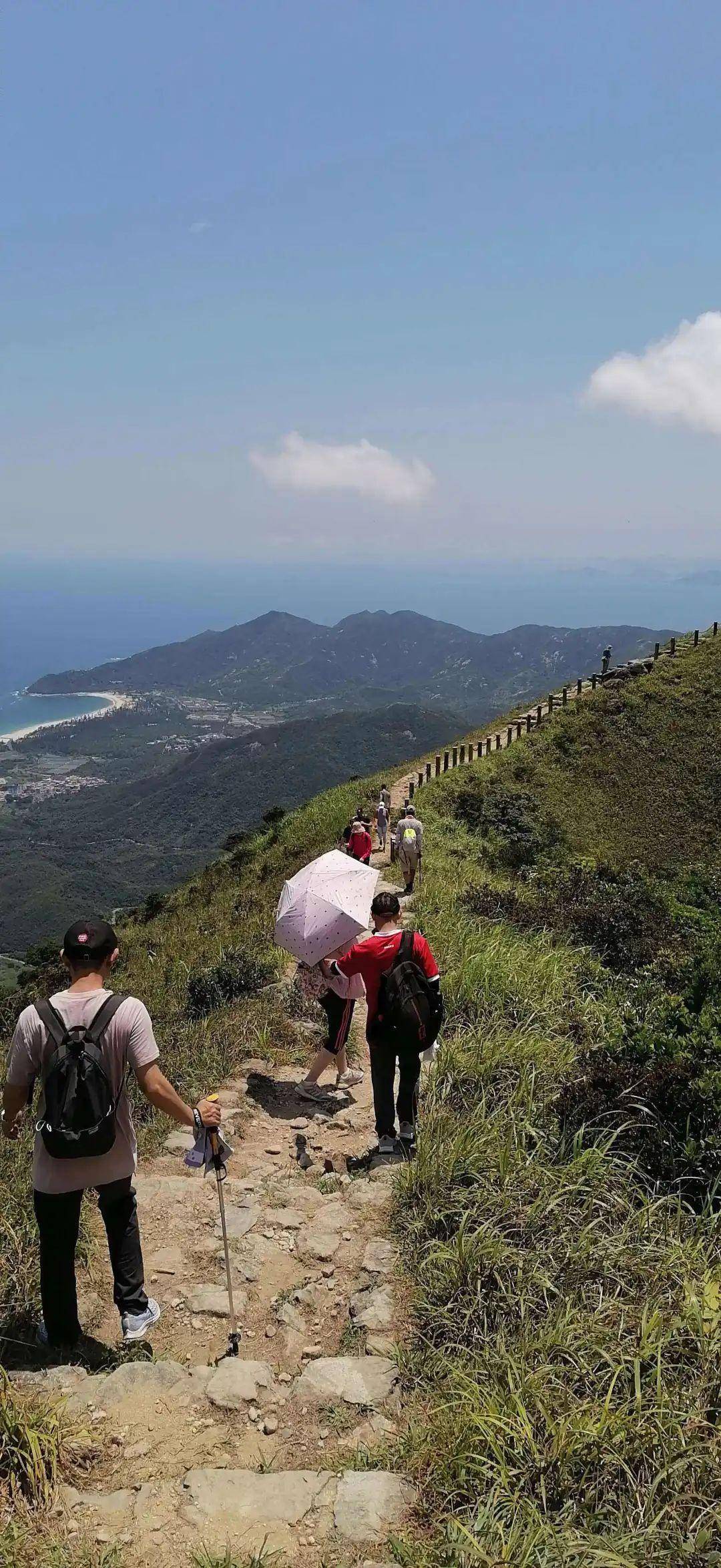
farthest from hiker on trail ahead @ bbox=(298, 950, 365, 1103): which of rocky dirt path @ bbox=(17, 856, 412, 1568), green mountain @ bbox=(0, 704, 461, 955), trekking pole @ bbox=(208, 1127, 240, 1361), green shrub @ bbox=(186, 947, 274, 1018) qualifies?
green mountain @ bbox=(0, 704, 461, 955)

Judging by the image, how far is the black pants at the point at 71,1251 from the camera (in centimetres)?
399

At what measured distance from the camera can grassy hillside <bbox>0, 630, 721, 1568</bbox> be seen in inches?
123

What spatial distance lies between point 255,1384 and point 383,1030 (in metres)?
2.16

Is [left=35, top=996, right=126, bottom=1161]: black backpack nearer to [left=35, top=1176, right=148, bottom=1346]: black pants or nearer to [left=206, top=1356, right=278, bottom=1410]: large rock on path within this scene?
[left=35, top=1176, right=148, bottom=1346]: black pants

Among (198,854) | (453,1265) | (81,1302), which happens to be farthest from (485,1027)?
(198,854)

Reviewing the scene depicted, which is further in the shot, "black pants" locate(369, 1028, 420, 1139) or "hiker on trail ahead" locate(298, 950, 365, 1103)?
"hiker on trail ahead" locate(298, 950, 365, 1103)

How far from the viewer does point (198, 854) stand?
127 meters

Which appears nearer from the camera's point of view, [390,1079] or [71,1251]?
[71,1251]

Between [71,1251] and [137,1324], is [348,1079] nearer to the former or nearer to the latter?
[137,1324]

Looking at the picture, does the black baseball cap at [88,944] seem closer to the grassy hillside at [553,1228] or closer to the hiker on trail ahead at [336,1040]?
the grassy hillside at [553,1228]

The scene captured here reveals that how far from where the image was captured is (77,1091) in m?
3.68

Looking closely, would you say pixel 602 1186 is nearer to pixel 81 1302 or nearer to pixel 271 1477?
pixel 271 1477

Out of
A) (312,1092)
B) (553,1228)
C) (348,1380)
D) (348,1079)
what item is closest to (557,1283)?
(553,1228)

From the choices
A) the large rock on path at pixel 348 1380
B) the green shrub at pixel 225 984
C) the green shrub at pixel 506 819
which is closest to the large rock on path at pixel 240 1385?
the large rock on path at pixel 348 1380
